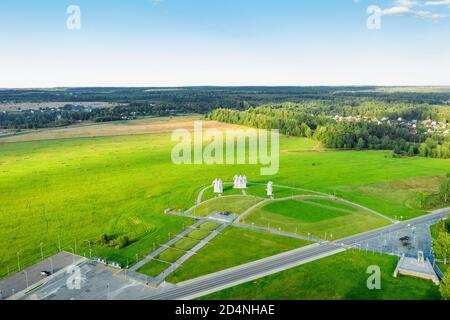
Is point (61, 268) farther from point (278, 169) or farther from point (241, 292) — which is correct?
point (278, 169)

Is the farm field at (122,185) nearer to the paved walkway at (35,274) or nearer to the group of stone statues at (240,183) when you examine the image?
the paved walkway at (35,274)

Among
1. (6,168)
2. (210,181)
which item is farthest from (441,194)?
(6,168)

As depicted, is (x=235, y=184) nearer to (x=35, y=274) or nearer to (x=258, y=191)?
(x=258, y=191)

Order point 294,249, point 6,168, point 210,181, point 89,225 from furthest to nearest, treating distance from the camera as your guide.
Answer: point 6,168, point 210,181, point 89,225, point 294,249

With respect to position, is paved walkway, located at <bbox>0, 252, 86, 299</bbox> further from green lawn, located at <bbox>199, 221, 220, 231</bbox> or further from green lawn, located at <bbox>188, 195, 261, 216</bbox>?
green lawn, located at <bbox>188, 195, 261, 216</bbox>

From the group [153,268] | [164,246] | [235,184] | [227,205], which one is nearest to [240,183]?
[235,184]

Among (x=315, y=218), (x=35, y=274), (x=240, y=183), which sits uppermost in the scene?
(x=240, y=183)
